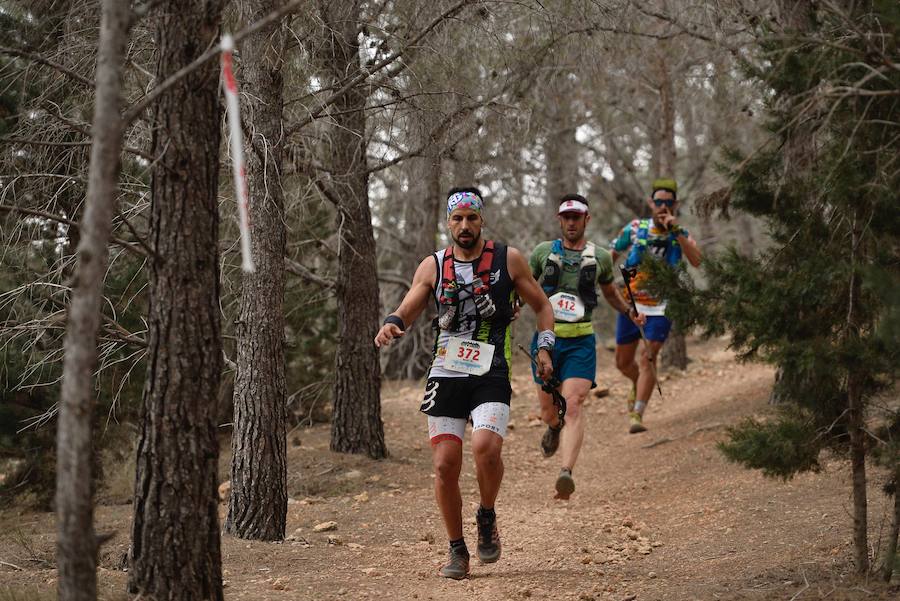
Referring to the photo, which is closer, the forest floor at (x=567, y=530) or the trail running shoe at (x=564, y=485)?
the forest floor at (x=567, y=530)

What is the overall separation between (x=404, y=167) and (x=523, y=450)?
4034 millimetres

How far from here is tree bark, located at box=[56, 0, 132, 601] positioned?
3326 millimetres

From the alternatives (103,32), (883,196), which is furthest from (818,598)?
(103,32)

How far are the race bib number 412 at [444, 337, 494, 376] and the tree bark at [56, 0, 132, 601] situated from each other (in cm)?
261

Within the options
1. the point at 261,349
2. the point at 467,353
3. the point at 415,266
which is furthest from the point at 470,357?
the point at 415,266

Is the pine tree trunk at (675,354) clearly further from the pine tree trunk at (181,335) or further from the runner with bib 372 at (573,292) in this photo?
the pine tree trunk at (181,335)

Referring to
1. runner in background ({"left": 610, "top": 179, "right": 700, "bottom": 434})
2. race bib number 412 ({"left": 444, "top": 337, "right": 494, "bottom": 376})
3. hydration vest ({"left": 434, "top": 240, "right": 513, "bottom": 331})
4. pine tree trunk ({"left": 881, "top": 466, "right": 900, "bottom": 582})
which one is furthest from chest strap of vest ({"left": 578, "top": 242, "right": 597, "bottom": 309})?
pine tree trunk ({"left": 881, "top": 466, "right": 900, "bottom": 582})

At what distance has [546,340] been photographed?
6.08 m

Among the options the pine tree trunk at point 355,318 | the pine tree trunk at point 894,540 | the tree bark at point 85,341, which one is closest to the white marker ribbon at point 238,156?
the tree bark at point 85,341

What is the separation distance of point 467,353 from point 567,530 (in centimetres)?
238

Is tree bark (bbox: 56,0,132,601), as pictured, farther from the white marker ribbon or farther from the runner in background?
the runner in background

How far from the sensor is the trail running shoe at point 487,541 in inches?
230

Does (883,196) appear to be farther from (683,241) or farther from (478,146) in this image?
(478,146)

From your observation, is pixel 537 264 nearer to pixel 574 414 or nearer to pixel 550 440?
pixel 574 414
